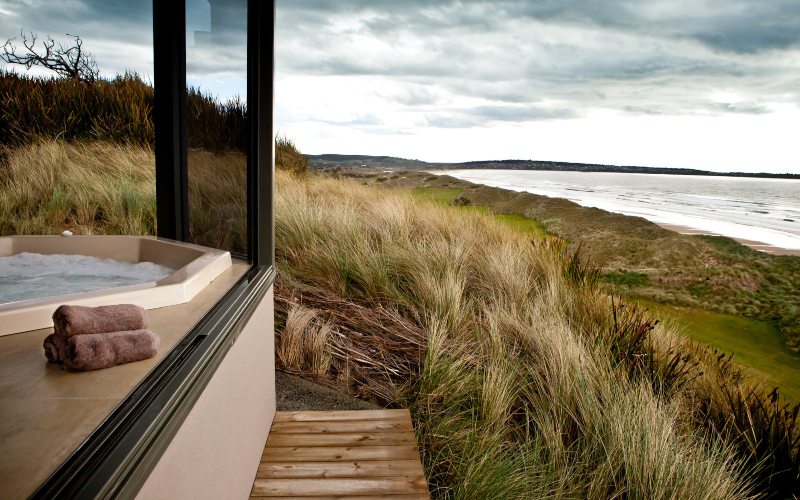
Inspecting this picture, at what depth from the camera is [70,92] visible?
3.58 metres

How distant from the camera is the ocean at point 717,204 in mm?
8148

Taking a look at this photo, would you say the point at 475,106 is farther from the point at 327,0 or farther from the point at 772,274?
the point at 772,274

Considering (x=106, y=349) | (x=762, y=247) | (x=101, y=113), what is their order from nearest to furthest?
(x=106, y=349) < (x=101, y=113) < (x=762, y=247)

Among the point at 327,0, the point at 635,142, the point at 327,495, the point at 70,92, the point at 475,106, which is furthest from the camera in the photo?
the point at 475,106

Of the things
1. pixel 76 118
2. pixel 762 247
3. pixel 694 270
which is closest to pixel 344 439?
pixel 76 118

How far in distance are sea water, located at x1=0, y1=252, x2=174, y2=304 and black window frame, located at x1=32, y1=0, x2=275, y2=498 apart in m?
0.30

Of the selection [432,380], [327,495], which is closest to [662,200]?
[432,380]

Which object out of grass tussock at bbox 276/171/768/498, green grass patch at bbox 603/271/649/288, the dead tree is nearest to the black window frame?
the dead tree

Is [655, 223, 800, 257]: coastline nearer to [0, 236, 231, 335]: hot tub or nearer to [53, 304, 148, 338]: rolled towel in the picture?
[0, 236, 231, 335]: hot tub

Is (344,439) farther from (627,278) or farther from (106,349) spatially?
(627,278)

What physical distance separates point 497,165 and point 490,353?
1212cm

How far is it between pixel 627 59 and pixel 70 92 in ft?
43.5

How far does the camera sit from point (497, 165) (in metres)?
14.3

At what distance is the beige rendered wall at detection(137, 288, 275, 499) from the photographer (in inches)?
33.1
